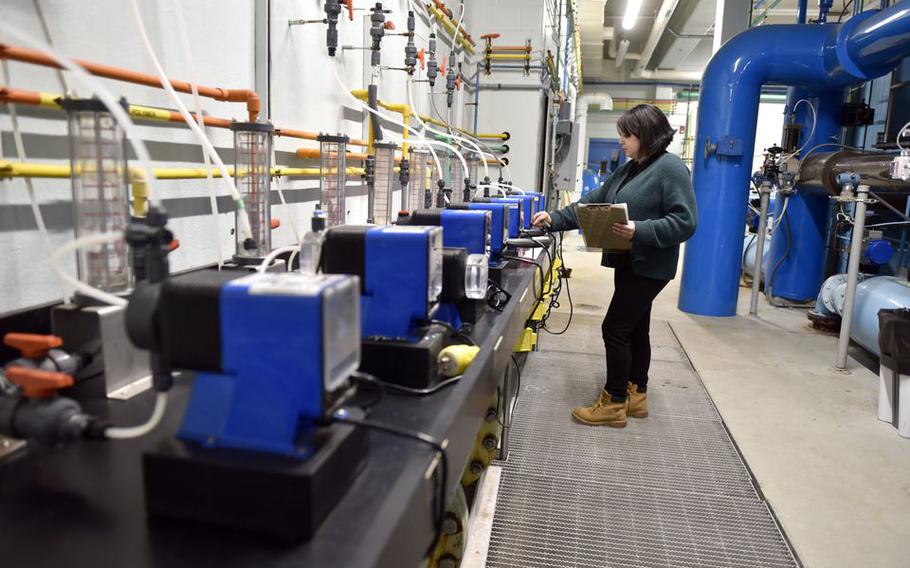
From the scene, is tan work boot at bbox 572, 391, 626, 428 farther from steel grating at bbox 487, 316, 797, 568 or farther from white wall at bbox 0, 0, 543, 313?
white wall at bbox 0, 0, 543, 313

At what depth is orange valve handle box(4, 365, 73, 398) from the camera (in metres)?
0.69

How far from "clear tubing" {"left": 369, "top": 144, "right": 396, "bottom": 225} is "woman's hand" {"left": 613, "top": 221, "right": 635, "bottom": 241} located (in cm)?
78

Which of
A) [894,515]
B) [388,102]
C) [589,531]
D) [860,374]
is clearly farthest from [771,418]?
[388,102]

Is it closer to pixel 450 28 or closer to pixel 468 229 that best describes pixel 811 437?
pixel 468 229

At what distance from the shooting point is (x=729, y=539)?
70.3 inches

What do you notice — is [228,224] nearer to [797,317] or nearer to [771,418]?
[771,418]

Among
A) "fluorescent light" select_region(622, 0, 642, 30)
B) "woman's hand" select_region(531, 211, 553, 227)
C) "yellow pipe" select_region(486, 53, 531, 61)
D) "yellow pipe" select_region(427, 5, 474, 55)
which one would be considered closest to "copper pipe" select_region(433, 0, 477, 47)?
"yellow pipe" select_region(427, 5, 474, 55)

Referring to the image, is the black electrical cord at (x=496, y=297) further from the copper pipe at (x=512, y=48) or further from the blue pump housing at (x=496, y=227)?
the copper pipe at (x=512, y=48)

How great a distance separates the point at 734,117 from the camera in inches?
166

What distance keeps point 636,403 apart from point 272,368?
2.27 meters

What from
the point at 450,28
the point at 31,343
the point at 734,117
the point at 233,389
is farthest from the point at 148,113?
the point at 734,117

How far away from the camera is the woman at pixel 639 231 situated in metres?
2.13

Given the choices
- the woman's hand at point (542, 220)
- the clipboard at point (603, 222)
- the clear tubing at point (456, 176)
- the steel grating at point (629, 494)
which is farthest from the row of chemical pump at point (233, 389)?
the clear tubing at point (456, 176)

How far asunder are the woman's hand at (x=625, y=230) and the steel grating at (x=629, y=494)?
2.71 ft
